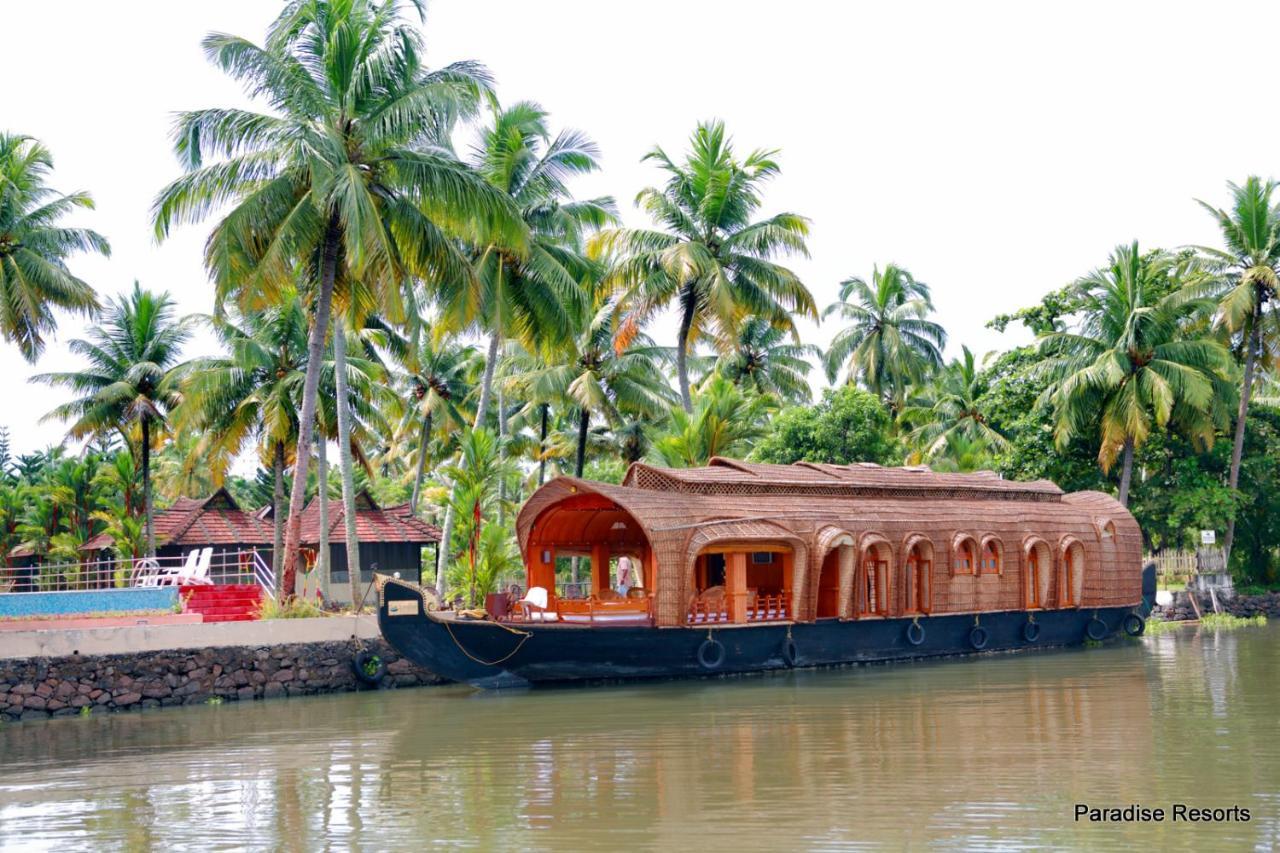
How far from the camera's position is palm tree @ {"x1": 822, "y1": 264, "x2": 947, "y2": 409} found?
34125 mm

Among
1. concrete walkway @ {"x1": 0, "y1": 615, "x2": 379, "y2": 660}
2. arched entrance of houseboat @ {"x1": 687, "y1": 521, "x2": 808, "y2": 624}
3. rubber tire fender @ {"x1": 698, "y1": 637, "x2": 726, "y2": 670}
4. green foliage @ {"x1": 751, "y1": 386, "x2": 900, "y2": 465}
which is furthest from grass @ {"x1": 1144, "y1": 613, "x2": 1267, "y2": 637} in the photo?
concrete walkway @ {"x1": 0, "y1": 615, "x2": 379, "y2": 660}

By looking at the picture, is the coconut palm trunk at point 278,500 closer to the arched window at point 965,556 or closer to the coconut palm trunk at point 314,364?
the coconut palm trunk at point 314,364

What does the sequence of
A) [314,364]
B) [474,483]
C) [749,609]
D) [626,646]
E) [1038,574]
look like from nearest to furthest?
[626,646], [749,609], [314,364], [474,483], [1038,574]

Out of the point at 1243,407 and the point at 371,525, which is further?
the point at 371,525

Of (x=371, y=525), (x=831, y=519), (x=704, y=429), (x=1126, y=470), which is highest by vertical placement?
(x=704, y=429)

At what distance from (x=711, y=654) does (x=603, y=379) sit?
11357 mm

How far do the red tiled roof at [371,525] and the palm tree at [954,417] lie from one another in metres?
11.5

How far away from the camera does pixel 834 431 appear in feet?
80.4

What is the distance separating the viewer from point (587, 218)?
22094 mm

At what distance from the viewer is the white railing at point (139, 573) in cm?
1870

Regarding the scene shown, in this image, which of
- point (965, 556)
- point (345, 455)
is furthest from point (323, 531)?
point (965, 556)

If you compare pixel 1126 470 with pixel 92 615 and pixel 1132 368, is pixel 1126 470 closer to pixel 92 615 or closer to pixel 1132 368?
pixel 1132 368

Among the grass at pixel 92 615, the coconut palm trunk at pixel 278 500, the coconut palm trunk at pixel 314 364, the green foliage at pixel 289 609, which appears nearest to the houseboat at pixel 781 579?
the green foliage at pixel 289 609

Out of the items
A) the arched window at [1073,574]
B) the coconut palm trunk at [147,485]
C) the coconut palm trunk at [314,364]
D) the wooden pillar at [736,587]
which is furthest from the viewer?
the coconut palm trunk at [147,485]
